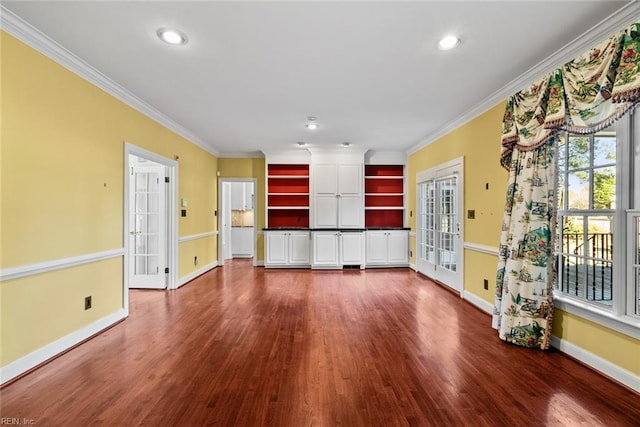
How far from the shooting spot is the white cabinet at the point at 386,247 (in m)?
6.71

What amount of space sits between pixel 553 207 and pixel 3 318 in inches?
179

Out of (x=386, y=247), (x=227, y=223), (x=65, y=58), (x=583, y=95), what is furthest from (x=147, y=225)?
(x=583, y=95)

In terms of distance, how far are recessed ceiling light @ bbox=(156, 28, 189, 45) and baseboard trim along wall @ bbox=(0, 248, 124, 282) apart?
2.12m

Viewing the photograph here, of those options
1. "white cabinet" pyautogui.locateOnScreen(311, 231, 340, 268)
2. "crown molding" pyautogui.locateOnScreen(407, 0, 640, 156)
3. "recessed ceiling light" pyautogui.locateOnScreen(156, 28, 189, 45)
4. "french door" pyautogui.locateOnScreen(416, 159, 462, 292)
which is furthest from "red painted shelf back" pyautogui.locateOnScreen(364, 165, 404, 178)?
"recessed ceiling light" pyautogui.locateOnScreen(156, 28, 189, 45)

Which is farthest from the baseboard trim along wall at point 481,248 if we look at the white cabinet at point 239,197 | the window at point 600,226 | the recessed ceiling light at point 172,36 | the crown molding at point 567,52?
the white cabinet at point 239,197

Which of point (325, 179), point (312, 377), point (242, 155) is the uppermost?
point (242, 155)

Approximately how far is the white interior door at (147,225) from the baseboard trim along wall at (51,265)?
1.52 metres

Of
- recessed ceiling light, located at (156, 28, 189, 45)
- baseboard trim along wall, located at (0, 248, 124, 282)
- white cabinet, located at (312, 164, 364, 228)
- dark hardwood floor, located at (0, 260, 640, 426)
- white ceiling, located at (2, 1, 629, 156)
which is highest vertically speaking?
white ceiling, located at (2, 1, 629, 156)

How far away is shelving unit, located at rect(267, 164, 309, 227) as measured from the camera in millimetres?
7017

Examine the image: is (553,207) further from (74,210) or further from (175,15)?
(74,210)

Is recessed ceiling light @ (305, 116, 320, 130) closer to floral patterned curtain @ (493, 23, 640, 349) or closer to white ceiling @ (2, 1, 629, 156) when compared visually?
white ceiling @ (2, 1, 629, 156)

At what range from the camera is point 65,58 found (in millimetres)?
2621

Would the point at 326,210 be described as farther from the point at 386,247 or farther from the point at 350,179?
the point at 386,247

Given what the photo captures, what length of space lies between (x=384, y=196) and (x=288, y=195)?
7.68ft
